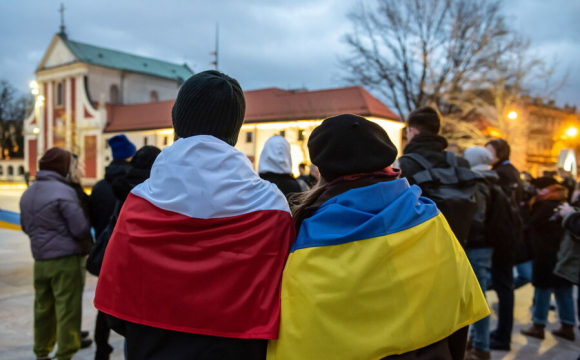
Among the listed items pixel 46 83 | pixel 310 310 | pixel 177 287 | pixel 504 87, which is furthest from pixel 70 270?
pixel 46 83

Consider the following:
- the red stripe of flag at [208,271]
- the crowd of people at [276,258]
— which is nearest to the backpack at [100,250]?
the crowd of people at [276,258]

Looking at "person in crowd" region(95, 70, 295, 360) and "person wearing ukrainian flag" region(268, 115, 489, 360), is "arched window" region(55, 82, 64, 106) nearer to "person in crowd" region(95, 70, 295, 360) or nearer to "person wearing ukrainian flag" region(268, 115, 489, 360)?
"person in crowd" region(95, 70, 295, 360)

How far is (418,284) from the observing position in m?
1.67

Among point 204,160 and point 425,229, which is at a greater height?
point 204,160

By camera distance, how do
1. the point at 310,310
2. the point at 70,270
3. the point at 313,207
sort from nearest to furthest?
1. the point at 310,310
2. the point at 313,207
3. the point at 70,270

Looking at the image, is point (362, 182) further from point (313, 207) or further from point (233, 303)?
point (233, 303)

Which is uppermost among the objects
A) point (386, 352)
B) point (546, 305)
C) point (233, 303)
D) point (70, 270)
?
point (233, 303)

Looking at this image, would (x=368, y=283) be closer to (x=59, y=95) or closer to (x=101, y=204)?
(x=101, y=204)

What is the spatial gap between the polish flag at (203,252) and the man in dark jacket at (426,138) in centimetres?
218

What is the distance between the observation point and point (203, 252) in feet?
5.61

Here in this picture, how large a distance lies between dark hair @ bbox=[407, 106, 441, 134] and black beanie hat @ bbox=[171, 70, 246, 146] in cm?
Result: 228

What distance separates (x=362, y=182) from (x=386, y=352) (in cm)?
59

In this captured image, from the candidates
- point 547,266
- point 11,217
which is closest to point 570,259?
point 547,266

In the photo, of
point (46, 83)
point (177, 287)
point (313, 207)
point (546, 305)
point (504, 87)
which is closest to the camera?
point (177, 287)
